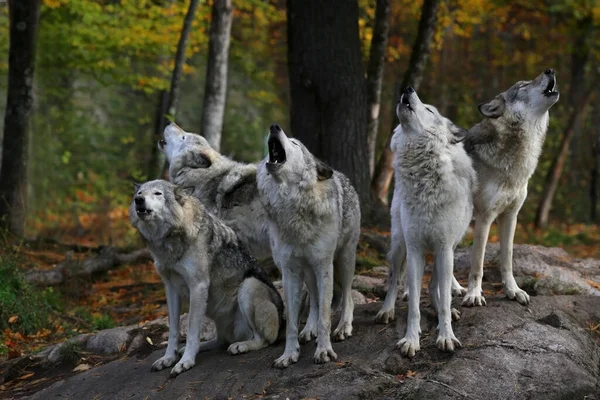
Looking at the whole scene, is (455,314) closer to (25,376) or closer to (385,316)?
(385,316)

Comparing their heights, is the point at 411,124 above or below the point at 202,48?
below

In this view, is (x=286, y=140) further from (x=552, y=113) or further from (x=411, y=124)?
(x=552, y=113)

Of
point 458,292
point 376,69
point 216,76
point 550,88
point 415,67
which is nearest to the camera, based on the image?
point 550,88

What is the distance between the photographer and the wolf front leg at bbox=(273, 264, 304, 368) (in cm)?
585

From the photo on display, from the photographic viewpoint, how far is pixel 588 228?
65.7 feet

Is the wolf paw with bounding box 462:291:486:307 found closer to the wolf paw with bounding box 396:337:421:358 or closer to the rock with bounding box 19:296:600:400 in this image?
the rock with bounding box 19:296:600:400

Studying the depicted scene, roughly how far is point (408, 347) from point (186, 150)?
4.13m

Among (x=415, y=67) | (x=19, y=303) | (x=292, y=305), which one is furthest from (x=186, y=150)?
(x=415, y=67)

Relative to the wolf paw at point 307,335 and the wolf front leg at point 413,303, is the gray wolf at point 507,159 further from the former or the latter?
the wolf paw at point 307,335

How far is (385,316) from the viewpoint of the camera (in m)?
6.22

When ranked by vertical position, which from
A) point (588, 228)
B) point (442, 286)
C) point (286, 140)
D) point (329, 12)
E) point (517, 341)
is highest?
point (329, 12)

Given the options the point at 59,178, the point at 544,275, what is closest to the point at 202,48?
the point at 59,178

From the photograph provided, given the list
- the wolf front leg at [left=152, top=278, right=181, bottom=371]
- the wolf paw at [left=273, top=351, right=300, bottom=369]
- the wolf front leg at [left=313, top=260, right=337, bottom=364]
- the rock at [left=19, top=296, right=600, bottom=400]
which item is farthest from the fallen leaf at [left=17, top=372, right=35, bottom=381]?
the wolf front leg at [left=313, top=260, right=337, bottom=364]

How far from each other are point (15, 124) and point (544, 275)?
902 centimetres
